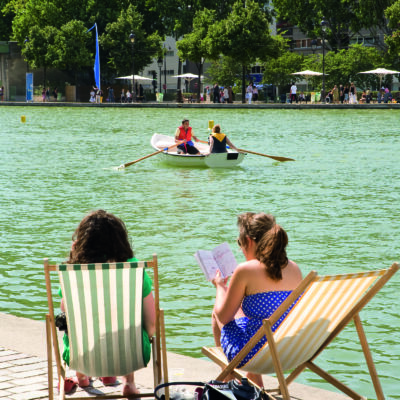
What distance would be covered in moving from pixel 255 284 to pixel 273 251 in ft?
0.70

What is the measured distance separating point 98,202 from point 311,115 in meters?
34.2

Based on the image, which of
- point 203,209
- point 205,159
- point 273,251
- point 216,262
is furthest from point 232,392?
point 205,159

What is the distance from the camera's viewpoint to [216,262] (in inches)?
194

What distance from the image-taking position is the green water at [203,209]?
8.05 metres

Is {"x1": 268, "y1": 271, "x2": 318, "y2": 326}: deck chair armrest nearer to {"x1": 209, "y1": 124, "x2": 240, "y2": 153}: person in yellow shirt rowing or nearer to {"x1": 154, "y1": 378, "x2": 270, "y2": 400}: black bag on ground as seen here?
{"x1": 154, "y1": 378, "x2": 270, "y2": 400}: black bag on ground

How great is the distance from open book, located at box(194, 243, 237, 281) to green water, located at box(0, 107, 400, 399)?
168cm

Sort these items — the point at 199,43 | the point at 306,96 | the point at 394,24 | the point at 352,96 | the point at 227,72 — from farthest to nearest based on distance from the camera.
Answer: the point at 227,72
the point at 199,43
the point at 306,96
the point at 394,24
the point at 352,96

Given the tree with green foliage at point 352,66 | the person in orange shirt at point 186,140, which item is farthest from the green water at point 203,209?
the tree with green foliage at point 352,66

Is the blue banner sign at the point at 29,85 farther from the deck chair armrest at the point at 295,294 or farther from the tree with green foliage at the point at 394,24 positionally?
the deck chair armrest at the point at 295,294

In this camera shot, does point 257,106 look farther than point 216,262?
Yes

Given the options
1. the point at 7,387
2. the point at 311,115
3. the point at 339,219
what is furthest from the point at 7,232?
the point at 311,115

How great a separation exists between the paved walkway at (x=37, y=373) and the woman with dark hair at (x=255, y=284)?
0.46 m

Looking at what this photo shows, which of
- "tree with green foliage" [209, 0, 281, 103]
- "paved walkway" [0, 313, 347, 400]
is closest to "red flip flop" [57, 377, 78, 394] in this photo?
"paved walkway" [0, 313, 347, 400]

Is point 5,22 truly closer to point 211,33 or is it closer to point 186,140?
point 211,33
